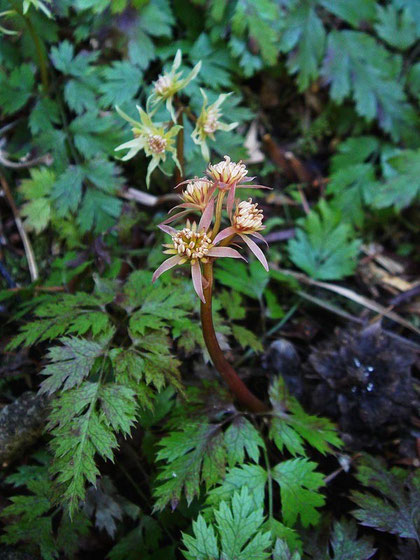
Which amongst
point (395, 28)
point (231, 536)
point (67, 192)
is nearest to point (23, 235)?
point (67, 192)

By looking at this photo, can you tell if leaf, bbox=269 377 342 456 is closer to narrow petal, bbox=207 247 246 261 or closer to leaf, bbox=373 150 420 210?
narrow petal, bbox=207 247 246 261

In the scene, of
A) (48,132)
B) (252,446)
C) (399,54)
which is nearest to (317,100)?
(399,54)

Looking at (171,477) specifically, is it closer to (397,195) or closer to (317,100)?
(397,195)

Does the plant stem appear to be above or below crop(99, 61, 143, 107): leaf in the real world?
below

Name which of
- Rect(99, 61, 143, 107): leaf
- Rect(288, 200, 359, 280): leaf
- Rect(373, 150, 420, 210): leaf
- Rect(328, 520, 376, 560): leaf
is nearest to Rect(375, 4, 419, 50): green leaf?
Rect(373, 150, 420, 210): leaf

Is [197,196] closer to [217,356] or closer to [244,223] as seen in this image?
[244,223]

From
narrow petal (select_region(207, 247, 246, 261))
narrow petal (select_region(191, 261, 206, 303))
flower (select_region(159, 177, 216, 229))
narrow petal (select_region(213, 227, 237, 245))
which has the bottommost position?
narrow petal (select_region(191, 261, 206, 303))

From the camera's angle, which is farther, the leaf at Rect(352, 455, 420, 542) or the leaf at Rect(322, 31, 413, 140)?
the leaf at Rect(322, 31, 413, 140)

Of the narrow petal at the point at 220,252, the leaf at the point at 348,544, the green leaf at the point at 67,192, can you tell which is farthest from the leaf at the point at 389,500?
the green leaf at the point at 67,192

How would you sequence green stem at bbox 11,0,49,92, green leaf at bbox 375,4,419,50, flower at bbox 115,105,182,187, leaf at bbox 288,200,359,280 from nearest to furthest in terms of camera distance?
flower at bbox 115,105,182,187
green stem at bbox 11,0,49,92
leaf at bbox 288,200,359,280
green leaf at bbox 375,4,419,50
